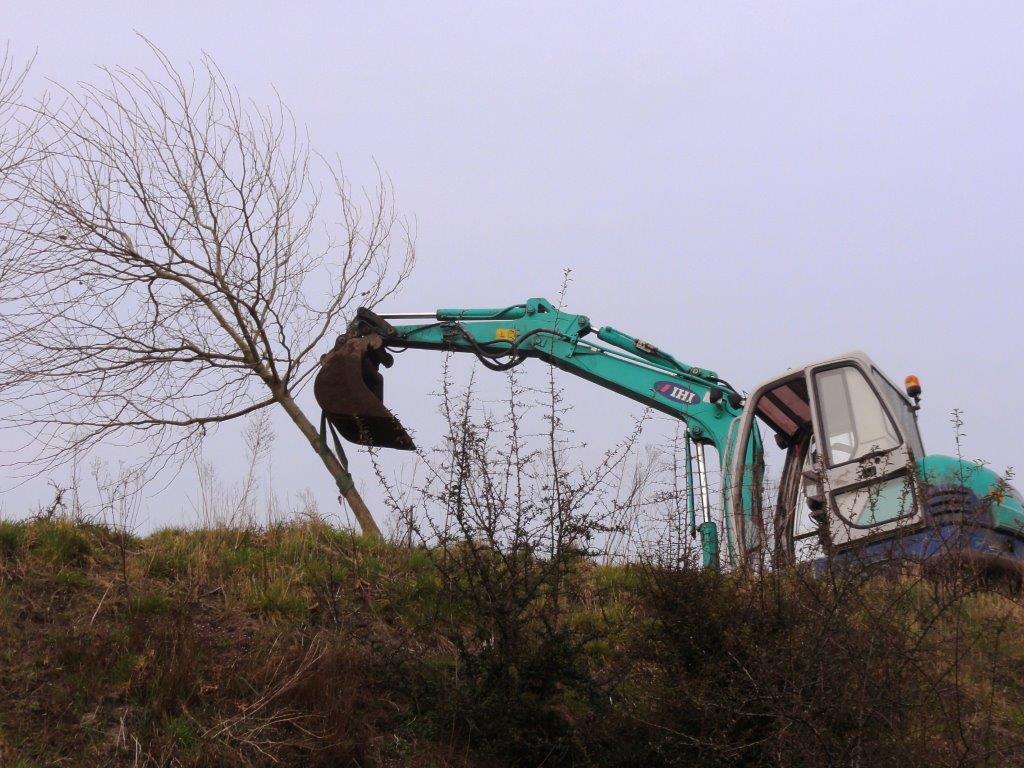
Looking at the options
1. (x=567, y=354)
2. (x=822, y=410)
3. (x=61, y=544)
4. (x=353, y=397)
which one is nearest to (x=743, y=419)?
(x=822, y=410)

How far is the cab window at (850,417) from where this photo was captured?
1082 cm

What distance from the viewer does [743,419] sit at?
11250 mm

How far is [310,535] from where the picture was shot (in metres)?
9.89

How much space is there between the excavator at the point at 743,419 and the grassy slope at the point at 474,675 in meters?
1.41

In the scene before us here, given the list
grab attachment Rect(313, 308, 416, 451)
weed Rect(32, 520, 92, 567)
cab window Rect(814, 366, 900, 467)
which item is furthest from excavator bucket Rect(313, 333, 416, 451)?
cab window Rect(814, 366, 900, 467)

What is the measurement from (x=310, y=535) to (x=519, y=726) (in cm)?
342

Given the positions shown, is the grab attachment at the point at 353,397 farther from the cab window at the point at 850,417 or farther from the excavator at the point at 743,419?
→ the cab window at the point at 850,417

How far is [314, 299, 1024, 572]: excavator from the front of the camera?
31.9 ft

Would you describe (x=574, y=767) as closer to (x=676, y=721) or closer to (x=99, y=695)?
(x=676, y=721)

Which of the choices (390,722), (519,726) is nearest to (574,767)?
(519,726)

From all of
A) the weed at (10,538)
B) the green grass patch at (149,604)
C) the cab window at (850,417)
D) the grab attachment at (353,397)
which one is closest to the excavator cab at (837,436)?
the cab window at (850,417)

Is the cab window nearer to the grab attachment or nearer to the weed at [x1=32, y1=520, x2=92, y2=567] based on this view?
the grab attachment

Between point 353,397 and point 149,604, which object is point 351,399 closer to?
point 353,397

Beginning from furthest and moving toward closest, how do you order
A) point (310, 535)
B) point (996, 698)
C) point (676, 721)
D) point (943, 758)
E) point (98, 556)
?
point (310, 535) → point (98, 556) → point (996, 698) → point (676, 721) → point (943, 758)
